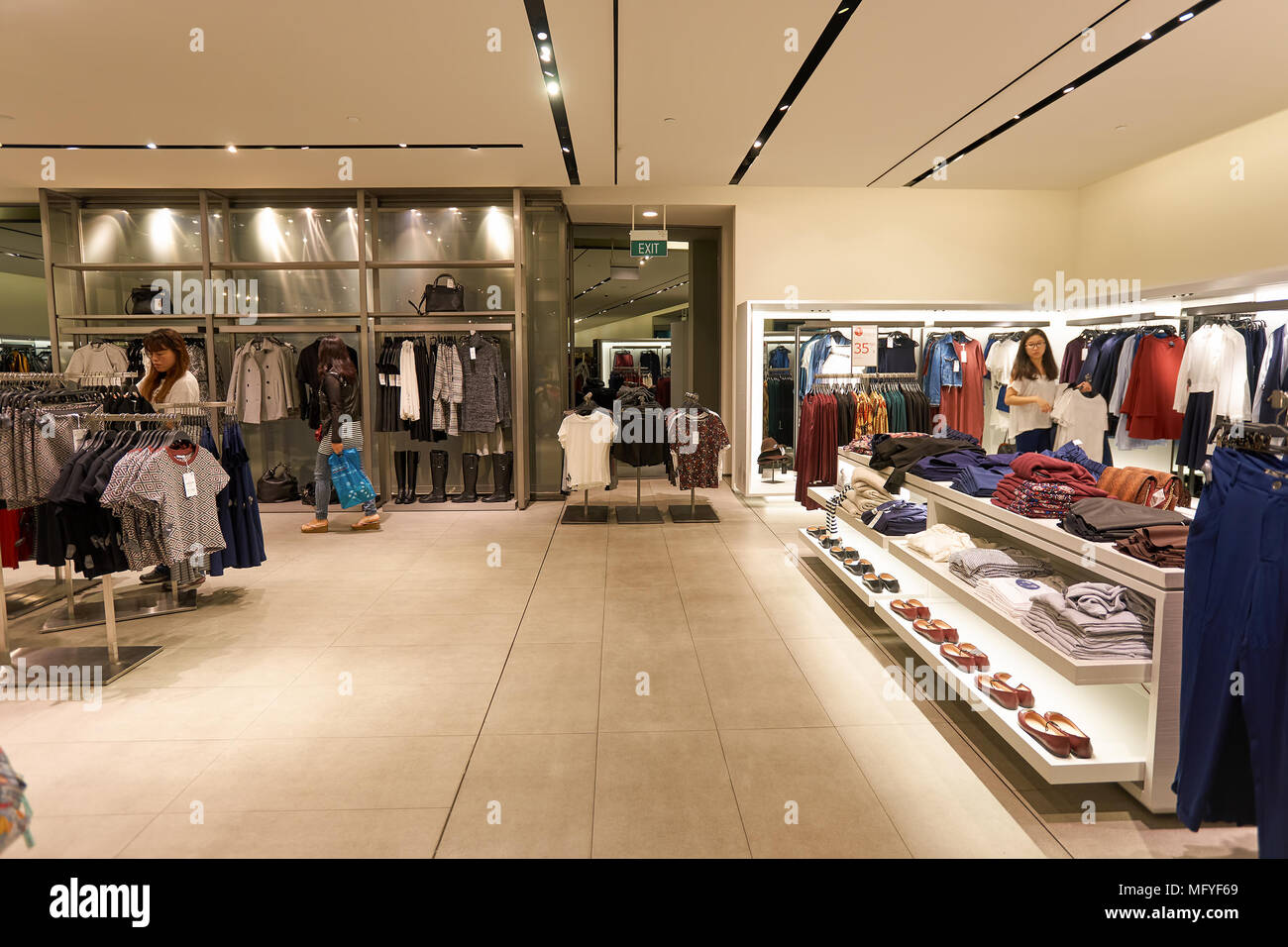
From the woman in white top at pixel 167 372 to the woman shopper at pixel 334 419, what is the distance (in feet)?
6.58

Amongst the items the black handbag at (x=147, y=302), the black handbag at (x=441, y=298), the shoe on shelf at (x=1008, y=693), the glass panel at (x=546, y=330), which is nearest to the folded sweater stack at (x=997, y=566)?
the shoe on shelf at (x=1008, y=693)

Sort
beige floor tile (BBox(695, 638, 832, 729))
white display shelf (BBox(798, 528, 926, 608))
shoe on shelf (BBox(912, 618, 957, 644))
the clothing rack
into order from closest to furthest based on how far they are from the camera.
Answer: beige floor tile (BBox(695, 638, 832, 729)) < shoe on shelf (BBox(912, 618, 957, 644)) < the clothing rack < white display shelf (BBox(798, 528, 926, 608))

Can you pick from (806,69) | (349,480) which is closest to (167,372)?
(349,480)

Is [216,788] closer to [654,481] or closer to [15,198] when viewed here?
[654,481]

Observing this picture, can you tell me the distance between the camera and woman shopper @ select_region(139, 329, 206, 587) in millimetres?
4485

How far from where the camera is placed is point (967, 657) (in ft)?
9.49

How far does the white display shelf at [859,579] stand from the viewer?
3.87 metres

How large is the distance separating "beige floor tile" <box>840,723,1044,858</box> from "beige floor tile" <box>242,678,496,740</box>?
5.01 feet

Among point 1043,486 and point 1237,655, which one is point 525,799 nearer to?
point 1237,655

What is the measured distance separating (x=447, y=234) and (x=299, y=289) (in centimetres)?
174

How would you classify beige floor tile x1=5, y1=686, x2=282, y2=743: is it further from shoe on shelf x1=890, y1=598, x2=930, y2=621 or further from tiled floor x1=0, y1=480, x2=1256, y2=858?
shoe on shelf x1=890, y1=598, x2=930, y2=621

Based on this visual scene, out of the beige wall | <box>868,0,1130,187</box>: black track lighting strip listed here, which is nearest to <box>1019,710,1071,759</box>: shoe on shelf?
<box>868,0,1130,187</box>: black track lighting strip

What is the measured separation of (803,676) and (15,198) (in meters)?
9.84
